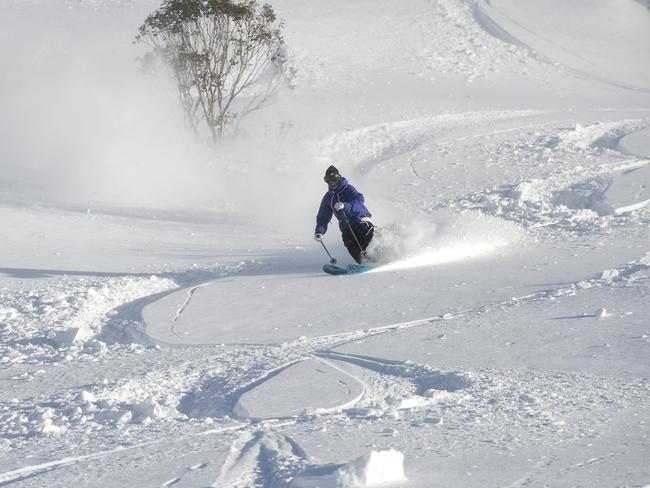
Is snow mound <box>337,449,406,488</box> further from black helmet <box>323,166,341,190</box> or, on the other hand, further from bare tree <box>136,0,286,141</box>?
bare tree <box>136,0,286,141</box>

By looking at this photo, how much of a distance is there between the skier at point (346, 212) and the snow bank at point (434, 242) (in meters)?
0.21

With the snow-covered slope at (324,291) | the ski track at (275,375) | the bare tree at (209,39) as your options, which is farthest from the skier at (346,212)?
the bare tree at (209,39)

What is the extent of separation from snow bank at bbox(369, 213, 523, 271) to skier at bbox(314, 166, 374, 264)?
21 cm

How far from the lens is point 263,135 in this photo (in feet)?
83.4

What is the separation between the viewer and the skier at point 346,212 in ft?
38.5

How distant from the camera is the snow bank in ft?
39.9

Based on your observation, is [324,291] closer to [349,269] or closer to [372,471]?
[349,269]

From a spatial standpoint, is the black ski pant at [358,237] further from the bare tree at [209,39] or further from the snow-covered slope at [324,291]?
the bare tree at [209,39]

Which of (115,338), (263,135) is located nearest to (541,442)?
(115,338)

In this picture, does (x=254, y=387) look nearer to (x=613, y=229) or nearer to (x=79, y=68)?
(x=613, y=229)

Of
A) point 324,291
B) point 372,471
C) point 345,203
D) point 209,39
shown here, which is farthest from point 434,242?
point 209,39

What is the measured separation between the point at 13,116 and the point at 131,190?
9.89 m

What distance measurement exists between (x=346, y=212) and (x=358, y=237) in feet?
1.32

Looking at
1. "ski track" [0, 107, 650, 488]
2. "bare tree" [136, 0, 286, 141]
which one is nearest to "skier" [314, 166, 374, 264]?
"ski track" [0, 107, 650, 488]
